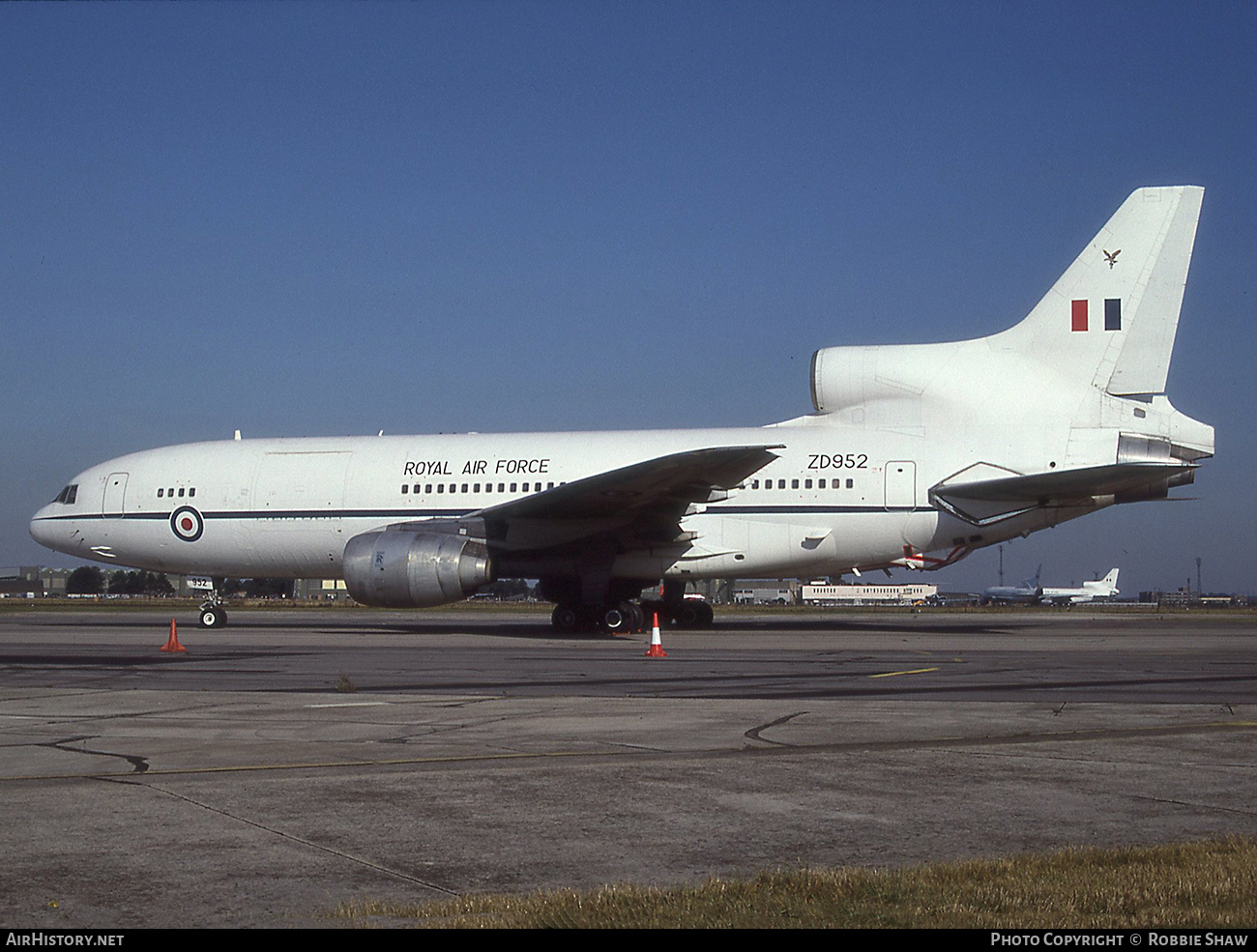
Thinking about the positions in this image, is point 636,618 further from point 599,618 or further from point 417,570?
point 417,570

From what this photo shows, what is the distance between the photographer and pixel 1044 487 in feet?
74.2

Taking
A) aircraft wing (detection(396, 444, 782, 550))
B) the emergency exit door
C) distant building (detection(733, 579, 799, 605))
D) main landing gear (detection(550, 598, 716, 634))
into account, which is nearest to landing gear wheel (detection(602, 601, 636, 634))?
main landing gear (detection(550, 598, 716, 634))

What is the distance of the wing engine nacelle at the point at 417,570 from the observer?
2238 cm

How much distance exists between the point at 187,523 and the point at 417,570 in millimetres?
8155

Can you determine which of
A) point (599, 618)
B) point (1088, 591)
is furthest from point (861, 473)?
point (1088, 591)

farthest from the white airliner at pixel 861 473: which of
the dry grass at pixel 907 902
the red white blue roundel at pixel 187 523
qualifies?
the dry grass at pixel 907 902

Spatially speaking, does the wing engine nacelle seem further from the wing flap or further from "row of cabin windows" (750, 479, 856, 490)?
"row of cabin windows" (750, 479, 856, 490)

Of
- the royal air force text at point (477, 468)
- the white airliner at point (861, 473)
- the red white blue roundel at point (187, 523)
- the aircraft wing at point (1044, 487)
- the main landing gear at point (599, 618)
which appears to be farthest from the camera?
the red white blue roundel at point (187, 523)

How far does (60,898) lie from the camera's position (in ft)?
13.9

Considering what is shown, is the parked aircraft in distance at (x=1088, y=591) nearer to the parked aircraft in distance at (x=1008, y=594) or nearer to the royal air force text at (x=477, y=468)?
the parked aircraft in distance at (x=1008, y=594)

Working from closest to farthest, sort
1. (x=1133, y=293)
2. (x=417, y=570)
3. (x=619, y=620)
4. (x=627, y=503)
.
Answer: (x=417, y=570)
(x=627, y=503)
(x=1133, y=293)
(x=619, y=620)

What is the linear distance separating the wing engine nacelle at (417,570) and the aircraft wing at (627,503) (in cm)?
101
